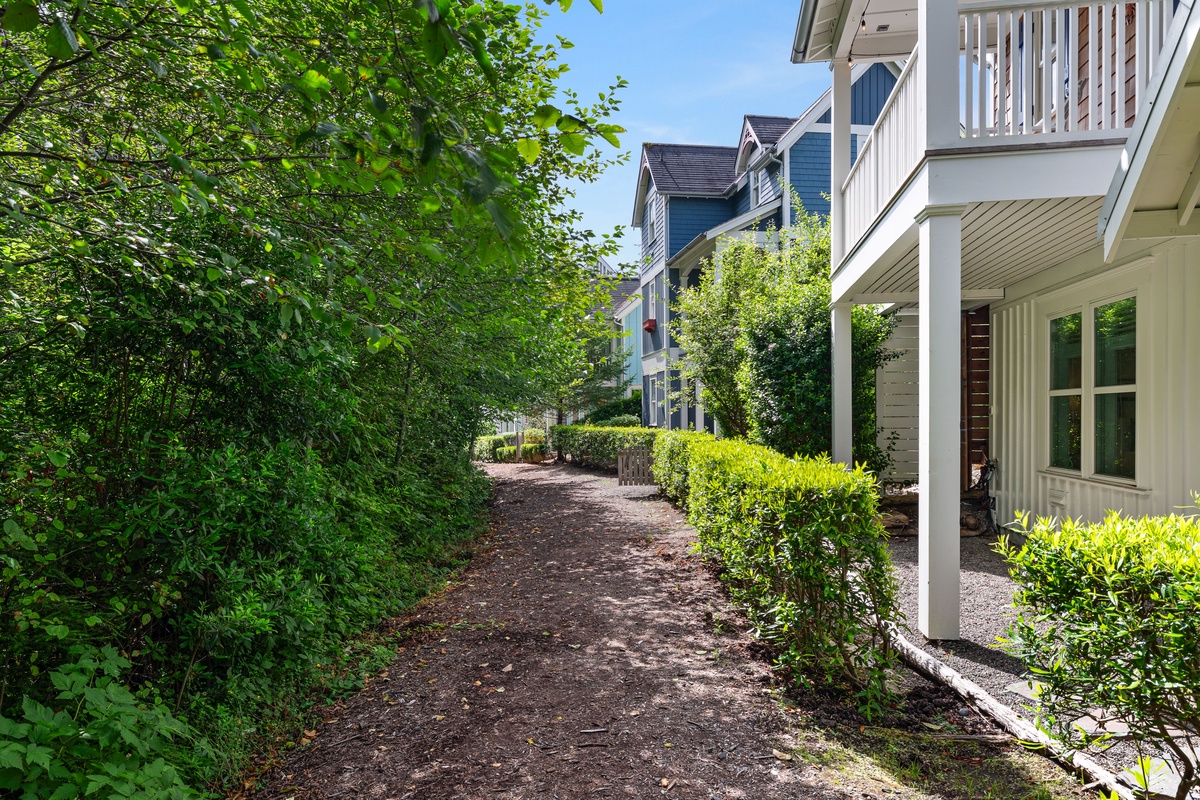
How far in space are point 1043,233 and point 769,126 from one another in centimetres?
1492

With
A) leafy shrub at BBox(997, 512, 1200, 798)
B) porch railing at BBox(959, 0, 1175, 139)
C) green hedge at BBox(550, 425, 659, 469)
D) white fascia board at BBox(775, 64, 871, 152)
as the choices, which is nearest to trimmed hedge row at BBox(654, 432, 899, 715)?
leafy shrub at BBox(997, 512, 1200, 798)

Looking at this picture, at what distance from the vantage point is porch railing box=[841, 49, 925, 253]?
5.28 metres

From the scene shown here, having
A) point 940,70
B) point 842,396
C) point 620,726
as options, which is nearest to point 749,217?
point 842,396

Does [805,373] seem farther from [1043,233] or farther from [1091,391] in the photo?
[1043,233]

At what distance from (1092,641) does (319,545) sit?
13.7 ft

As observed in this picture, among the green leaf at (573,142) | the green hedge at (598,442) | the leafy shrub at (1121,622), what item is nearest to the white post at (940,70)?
the leafy shrub at (1121,622)

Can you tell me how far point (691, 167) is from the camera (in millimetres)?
22141

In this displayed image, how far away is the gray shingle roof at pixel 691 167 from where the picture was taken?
2133cm

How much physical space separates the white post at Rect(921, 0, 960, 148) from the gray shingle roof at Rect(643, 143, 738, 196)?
17023 mm

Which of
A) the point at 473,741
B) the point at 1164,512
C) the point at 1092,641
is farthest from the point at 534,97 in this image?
the point at 1164,512

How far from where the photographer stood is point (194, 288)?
325cm

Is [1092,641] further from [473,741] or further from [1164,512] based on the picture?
[1164,512]

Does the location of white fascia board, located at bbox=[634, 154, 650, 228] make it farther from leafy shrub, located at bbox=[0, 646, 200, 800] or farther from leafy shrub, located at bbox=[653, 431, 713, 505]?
leafy shrub, located at bbox=[0, 646, 200, 800]

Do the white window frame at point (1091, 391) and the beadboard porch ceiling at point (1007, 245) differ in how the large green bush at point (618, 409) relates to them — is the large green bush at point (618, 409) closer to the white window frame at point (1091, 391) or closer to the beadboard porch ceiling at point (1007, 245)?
the beadboard porch ceiling at point (1007, 245)
